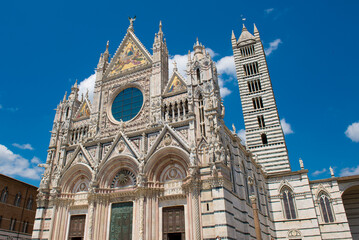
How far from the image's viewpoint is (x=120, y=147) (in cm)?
2281

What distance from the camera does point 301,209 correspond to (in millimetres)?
27906

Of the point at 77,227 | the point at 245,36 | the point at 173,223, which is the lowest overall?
the point at 173,223

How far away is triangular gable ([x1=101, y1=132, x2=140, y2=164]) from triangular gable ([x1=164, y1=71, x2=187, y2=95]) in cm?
531

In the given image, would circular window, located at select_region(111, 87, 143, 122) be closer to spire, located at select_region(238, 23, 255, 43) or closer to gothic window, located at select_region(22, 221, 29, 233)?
gothic window, located at select_region(22, 221, 29, 233)

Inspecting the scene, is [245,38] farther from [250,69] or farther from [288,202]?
[288,202]

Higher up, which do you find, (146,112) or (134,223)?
(146,112)

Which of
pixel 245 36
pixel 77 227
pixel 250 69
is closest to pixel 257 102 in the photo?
pixel 250 69

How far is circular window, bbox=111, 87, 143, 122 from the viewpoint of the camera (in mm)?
25516

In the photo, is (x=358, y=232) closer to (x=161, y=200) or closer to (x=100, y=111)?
(x=161, y=200)

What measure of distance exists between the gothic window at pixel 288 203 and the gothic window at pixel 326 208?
9.89ft

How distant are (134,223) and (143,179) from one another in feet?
10.3

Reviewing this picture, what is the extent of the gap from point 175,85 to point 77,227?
1420cm

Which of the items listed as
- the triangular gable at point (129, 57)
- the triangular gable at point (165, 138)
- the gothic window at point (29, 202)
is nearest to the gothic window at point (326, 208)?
the triangular gable at point (165, 138)

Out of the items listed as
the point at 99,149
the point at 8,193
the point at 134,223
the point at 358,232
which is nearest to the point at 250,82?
the point at 358,232
